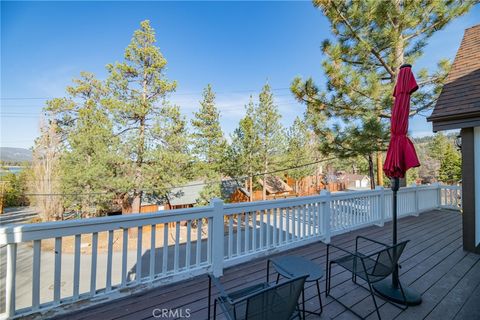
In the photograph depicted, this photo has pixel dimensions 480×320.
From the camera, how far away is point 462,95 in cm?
423

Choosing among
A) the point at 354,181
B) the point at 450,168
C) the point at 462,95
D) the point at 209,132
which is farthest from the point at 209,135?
the point at 354,181

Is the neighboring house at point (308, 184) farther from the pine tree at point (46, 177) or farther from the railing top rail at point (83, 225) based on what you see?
the railing top rail at point (83, 225)

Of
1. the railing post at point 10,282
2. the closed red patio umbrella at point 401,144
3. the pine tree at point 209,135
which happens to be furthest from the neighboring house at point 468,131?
the pine tree at point 209,135

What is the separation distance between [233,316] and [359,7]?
25.4 ft

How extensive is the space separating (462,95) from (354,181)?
40.4 metres

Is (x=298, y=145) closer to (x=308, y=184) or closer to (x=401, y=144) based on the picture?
(x=308, y=184)

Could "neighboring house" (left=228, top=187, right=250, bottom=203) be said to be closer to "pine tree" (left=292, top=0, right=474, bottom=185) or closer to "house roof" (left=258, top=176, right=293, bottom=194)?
"house roof" (left=258, top=176, right=293, bottom=194)

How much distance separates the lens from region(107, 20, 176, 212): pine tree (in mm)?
13039

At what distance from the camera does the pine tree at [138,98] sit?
42.8 ft

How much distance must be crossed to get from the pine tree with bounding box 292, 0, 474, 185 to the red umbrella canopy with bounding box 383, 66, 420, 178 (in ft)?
14.6

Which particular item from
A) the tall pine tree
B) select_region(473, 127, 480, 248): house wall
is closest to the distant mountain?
the tall pine tree

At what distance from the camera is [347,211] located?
485 cm

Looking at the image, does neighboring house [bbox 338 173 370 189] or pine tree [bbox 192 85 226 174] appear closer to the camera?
pine tree [bbox 192 85 226 174]

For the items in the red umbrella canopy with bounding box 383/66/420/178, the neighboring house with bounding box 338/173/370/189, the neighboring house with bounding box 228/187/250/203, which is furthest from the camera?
the neighboring house with bounding box 338/173/370/189
